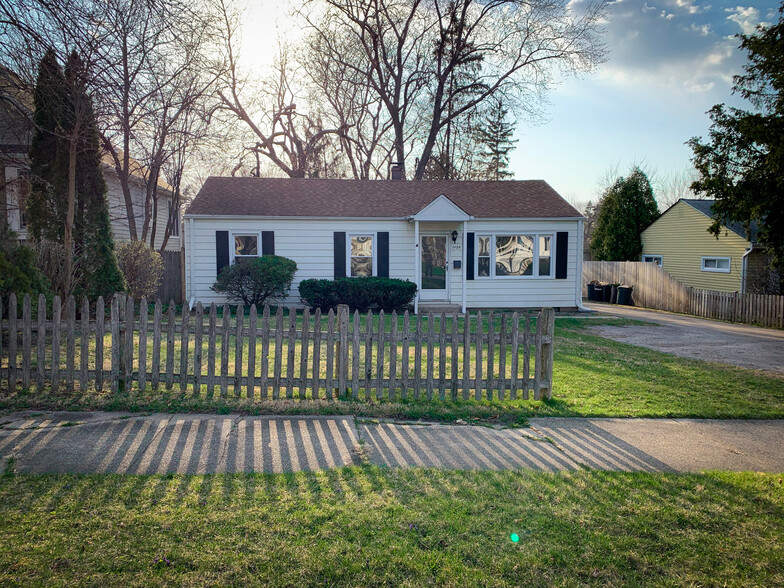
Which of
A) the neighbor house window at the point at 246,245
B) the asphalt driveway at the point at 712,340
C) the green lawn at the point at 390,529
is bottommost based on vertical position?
the green lawn at the point at 390,529

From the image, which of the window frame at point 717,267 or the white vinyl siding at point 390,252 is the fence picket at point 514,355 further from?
the window frame at point 717,267

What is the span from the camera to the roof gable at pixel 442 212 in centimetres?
1716

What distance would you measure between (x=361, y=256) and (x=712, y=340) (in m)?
10.6

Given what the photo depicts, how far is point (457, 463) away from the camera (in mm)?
4762

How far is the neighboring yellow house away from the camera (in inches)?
949

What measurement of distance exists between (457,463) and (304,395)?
2.47 m

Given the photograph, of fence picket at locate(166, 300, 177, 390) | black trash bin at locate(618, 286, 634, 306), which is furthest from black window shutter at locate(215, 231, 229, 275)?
black trash bin at locate(618, 286, 634, 306)

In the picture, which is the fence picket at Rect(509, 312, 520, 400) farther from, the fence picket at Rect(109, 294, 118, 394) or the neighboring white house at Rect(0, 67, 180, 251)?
the neighboring white house at Rect(0, 67, 180, 251)

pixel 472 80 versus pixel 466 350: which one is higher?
pixel 472 80

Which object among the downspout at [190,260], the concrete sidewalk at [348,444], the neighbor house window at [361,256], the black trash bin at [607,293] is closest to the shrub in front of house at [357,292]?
the neighbor house window at [361,256]

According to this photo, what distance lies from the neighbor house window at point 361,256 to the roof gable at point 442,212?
198 centimetres

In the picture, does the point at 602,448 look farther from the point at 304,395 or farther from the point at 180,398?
the point at 180,398

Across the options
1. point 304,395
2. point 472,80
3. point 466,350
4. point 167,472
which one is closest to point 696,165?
point 466,350

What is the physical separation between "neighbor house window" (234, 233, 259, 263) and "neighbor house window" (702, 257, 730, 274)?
21780 mm
